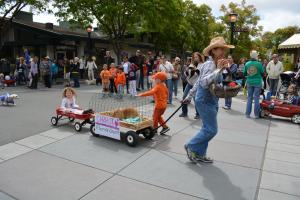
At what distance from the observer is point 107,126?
20.0ft

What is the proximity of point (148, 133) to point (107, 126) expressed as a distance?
0.85 meters

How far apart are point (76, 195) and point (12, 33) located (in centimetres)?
2664

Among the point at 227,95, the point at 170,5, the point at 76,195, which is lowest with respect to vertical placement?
the point at 76,195

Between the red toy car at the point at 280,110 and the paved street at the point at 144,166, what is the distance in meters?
1.14

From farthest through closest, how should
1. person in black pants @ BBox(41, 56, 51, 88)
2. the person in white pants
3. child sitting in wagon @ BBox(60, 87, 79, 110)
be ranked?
the person in white pants
person in black pants @ BBox(41, 56, 51, 88)
child sitting in wagon @ BBox(60, 87, 79, 110)

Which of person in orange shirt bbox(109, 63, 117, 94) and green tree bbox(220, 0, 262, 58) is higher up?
green tree bbox(220, 0, 262, 58)

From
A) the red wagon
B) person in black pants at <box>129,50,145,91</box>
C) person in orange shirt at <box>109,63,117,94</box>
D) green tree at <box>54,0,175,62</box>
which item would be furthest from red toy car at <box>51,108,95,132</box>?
green tree at <box>54,0,175,62</box>

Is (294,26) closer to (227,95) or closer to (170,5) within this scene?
(170,5)

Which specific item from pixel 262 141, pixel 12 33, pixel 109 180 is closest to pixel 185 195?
pixel 109 180

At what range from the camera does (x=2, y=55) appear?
27.6 m

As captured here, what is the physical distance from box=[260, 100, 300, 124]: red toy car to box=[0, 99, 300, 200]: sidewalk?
1.67m

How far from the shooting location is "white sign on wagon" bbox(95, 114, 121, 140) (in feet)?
19.4

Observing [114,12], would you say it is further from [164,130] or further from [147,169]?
[147,169]

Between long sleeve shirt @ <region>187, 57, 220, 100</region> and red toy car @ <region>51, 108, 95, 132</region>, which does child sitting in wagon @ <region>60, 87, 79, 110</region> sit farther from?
long sleeve shirt @ <region>187, 57, 220, 100</region>
